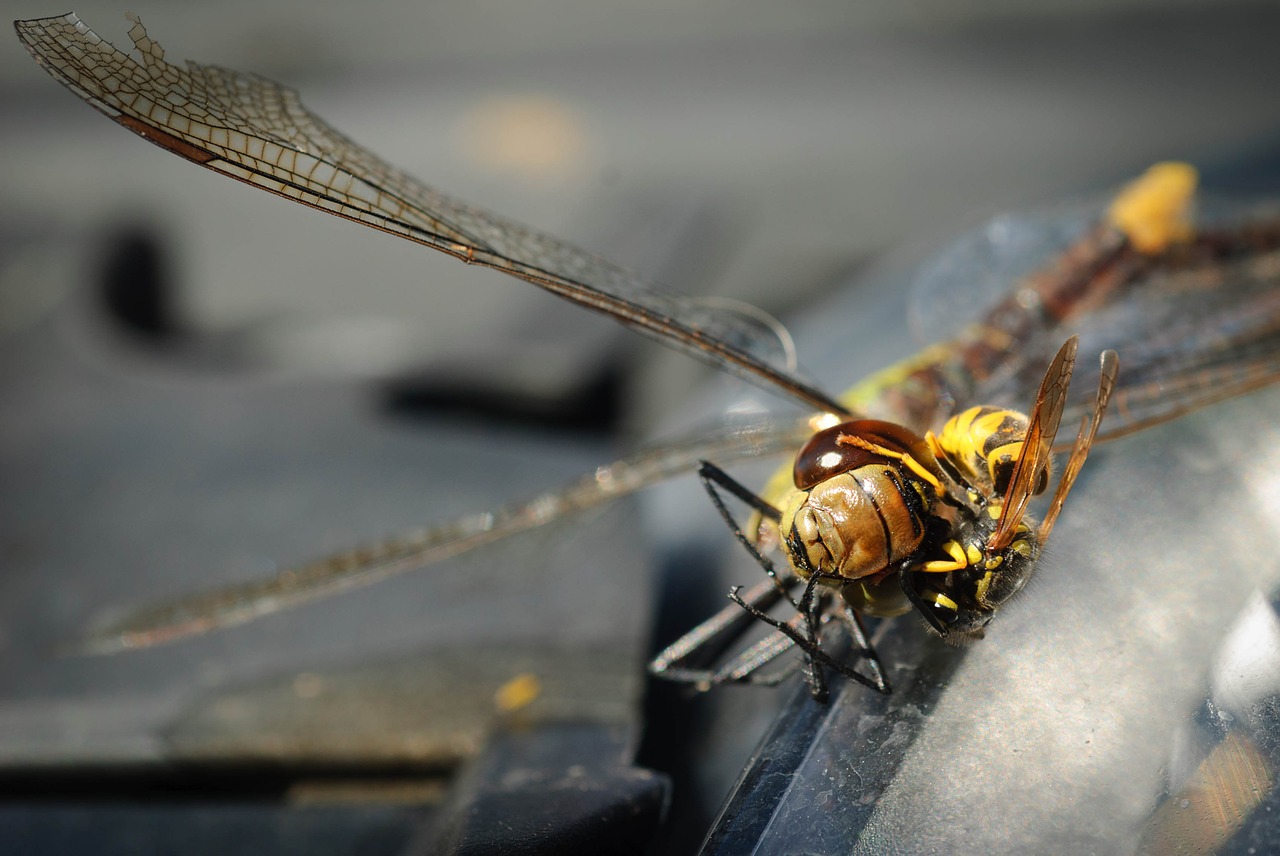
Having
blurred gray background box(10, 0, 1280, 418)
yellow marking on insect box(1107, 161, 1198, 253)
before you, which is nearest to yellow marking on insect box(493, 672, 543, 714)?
yellow marking on insect box(1107, 161, 1198, 253)

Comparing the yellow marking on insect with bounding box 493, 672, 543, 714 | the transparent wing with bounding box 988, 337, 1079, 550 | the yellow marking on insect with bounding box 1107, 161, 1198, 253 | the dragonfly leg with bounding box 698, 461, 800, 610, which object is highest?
the yellow marking on insect with bounding box 1107, 161, 1198, 253

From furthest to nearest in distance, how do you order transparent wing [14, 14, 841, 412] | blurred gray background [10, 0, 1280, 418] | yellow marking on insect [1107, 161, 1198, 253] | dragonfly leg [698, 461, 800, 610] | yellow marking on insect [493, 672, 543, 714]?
blurred gray background [10, 0, 1280, 418] → yellow marking on insect [1107, 161, 1198, 253] → yellow marking on insect [493, 672, 543, 714] → dragonfly leg [698, 461, 800, 610] → transparent wing [14, 14, 841, 412]

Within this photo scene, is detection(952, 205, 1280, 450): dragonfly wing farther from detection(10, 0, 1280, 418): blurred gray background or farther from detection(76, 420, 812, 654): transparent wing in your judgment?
detection(10, 0, 1280, 418): blurred gray background

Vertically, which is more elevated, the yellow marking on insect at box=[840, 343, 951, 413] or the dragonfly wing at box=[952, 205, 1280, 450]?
the dragonfly wing at box=[952, 205, 1280, 450]

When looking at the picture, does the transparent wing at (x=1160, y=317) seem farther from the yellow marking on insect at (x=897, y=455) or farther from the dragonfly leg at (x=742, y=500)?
the dragonfly leg at (x=742, y=500)

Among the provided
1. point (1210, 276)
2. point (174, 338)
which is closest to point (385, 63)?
point (174, 338)

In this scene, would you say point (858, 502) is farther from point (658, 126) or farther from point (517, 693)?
point (658, 126)
